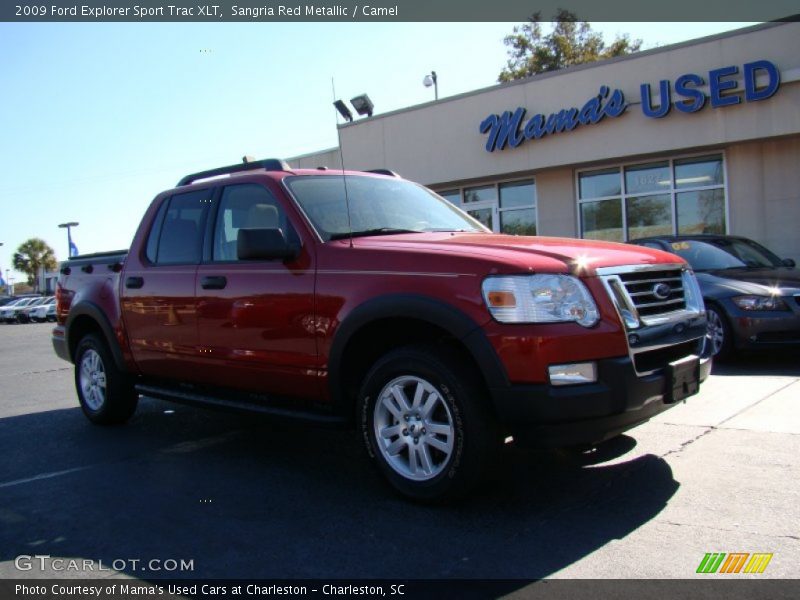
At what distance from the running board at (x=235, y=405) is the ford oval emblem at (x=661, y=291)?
1.86 metres

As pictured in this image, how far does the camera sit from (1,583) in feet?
10.5

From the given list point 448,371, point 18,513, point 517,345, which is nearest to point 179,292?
point 18,513

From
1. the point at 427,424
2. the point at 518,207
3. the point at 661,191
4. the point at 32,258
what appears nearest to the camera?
the point at 427,424

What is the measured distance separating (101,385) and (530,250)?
4.19 meters

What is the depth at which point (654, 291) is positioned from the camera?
3.98 meters

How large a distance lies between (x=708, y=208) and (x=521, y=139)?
13.9ft

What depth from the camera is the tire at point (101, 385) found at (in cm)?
615

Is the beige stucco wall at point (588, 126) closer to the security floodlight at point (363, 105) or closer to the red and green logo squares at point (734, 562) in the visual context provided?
the security floodlight at point (363, 105)

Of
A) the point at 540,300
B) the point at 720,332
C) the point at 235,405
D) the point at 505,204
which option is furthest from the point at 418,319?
the point at 505,204

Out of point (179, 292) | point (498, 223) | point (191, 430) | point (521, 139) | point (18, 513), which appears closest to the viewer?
point (18, 513)

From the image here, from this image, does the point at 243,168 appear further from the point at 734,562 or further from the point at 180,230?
the point at 734,562

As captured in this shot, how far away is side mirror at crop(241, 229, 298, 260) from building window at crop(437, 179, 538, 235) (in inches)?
525

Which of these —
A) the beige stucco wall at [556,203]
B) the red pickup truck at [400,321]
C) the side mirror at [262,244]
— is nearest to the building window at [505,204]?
the beige stucco wall at [556,203]

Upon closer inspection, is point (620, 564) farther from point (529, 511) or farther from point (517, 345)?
point (517, 345)
